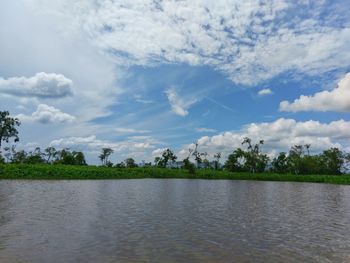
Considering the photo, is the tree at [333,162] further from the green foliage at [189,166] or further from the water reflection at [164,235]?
the water reflection at [164,235]

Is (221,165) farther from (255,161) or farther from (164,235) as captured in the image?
(164,235)

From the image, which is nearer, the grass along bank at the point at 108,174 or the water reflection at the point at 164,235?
the water reflection at the point at 164,235

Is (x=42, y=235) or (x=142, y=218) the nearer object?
(x=42, y=235)

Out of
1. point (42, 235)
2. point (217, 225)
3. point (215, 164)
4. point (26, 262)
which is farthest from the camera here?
point (215, 164)

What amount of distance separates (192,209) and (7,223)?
1419 cm

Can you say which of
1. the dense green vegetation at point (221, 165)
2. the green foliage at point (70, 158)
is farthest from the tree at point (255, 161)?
the green foliage at point (70, 158)

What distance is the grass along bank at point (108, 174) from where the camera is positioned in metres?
73.6

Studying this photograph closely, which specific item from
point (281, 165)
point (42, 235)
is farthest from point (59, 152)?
point (42, 235)

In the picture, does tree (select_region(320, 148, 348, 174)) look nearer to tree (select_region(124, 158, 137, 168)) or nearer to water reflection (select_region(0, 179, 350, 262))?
tree (select_region(124, 158, 137, 168))

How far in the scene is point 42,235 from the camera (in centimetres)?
1709

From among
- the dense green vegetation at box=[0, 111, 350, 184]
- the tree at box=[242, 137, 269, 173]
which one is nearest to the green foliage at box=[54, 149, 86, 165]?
the dense green vegetation at box=[0, 111, 350, 184]

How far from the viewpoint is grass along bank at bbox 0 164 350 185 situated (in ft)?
241

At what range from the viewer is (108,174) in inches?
3632

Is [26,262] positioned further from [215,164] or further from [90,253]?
[215,164]
